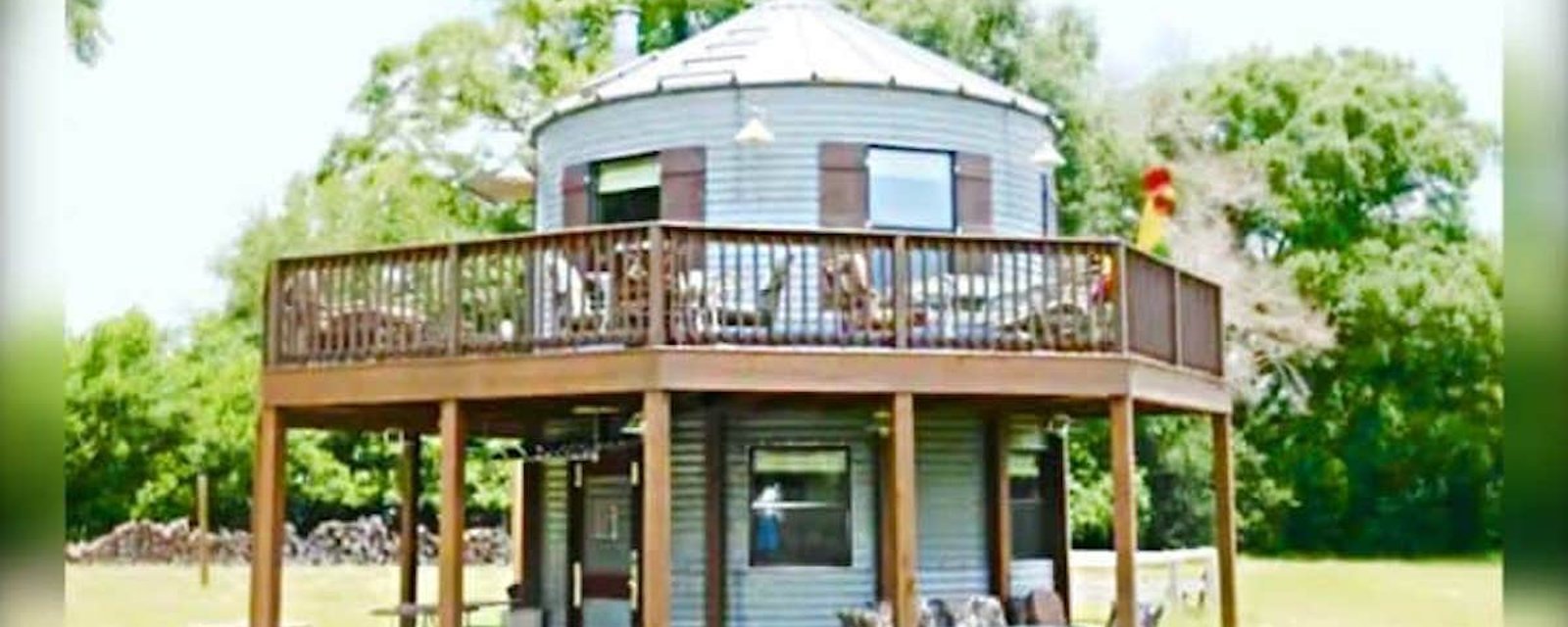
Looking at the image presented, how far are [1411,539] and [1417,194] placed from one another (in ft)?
22.3

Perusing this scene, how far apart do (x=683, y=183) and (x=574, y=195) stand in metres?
1.16

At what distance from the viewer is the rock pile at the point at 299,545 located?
2856cm

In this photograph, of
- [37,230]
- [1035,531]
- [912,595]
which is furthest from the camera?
[1035,531]

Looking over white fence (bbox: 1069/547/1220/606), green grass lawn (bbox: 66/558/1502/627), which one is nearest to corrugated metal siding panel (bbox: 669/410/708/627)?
green grass lawn (bbox: 66/558/1502/627)

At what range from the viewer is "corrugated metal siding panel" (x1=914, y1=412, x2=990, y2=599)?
13.2m

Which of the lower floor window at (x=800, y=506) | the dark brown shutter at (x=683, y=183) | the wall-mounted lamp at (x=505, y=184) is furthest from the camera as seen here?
the wall-mounted lamp at (x=505, y=184)

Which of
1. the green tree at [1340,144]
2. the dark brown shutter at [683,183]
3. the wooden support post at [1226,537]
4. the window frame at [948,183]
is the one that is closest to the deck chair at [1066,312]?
the window frame at [948,183]

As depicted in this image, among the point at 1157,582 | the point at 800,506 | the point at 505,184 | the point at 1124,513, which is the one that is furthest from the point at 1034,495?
the point at 1157,582

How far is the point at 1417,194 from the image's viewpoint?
106 ft

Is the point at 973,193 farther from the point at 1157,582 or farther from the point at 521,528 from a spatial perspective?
the point at 1157,582

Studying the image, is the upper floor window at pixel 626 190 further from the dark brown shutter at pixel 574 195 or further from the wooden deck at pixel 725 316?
the wooden deck at pixel 725 316

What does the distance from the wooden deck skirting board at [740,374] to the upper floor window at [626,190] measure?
306 cm

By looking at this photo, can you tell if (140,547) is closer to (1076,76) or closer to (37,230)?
(1076,76)

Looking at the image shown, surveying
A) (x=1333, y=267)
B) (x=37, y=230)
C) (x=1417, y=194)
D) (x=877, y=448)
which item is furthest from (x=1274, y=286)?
(x=37, y=230)
